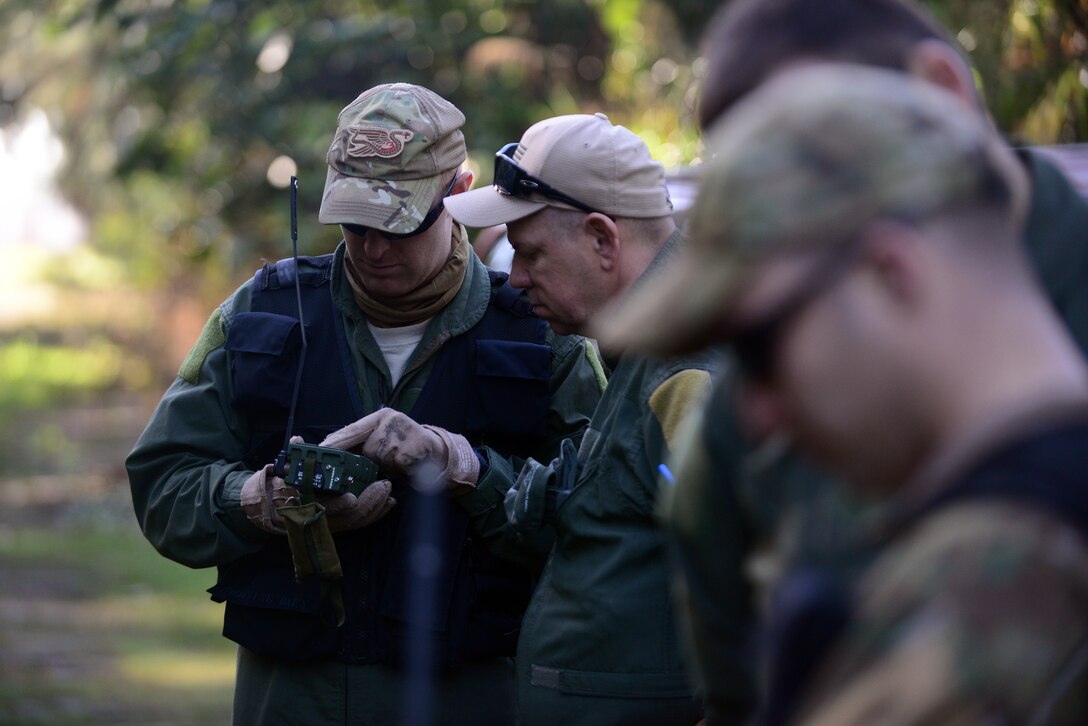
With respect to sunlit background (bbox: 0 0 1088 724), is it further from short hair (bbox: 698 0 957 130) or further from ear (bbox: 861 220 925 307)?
ear (bbox: 861 220 925 307)

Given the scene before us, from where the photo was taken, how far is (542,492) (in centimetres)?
298

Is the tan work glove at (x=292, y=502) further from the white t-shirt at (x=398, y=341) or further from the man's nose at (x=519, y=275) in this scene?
the man's nose at (x=519, y=275)

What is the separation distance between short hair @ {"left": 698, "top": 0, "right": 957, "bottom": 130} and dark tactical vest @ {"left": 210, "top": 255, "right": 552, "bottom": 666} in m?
1.89

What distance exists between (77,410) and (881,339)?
22426mm

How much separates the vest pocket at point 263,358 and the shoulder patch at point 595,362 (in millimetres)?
750

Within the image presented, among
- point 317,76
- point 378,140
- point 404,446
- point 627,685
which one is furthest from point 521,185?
point 317,76

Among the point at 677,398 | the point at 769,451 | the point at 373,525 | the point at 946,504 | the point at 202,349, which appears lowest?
the point at 373,525

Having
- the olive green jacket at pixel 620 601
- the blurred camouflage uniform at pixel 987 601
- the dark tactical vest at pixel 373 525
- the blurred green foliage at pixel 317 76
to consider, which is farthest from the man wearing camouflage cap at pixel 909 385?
the blurred green foliage at pixel 317 76

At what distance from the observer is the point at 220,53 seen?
35.8 feet

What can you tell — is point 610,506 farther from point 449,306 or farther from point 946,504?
point 946,504

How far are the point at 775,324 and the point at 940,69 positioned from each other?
24.6 inches

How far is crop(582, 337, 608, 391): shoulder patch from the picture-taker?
3759 mm

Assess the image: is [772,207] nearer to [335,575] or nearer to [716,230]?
[716,230]

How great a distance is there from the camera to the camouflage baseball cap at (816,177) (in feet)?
4.20
